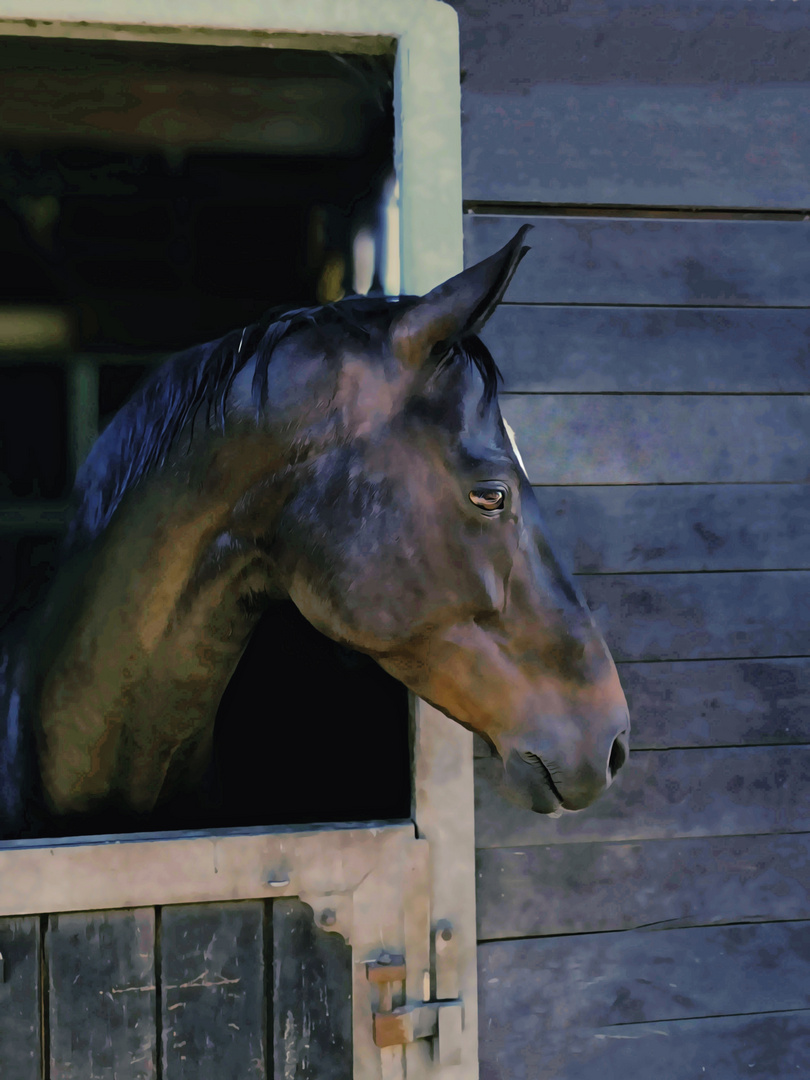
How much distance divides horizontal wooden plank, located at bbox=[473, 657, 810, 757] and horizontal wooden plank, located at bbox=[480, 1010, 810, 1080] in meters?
0.42

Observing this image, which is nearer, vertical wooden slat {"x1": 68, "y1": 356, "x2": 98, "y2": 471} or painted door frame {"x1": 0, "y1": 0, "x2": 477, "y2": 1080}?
painted door frame {"x1": 0, "y1": 0, "x2": 477, "y2": 1080}

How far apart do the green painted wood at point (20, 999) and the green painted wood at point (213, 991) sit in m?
0.15

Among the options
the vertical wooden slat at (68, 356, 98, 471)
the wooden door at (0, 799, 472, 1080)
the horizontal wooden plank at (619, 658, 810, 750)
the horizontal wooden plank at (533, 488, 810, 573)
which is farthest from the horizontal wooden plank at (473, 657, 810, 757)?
the vertical wooden slat at (68, 356, 98, 471)

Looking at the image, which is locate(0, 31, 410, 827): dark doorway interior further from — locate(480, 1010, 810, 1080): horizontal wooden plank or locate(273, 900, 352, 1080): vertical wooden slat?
locate(480, 1010, 810, 1080): horizontal wooden plank

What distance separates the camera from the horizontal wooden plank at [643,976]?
1.21m

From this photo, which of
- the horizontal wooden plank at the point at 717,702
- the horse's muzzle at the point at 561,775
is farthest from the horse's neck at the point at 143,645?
the horizontal wooden plank at the point at 717,702

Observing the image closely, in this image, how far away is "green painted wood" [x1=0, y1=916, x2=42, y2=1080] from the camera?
1.00 m

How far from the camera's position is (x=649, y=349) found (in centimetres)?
125

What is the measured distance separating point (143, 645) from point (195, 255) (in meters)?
1.44

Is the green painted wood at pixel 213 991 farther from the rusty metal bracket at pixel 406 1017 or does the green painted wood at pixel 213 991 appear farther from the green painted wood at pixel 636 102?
the green painted wood at pixel 636 102

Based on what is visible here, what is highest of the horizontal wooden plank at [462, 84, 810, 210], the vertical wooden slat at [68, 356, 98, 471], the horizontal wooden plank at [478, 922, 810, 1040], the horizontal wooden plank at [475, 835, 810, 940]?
the horizontal wooden plank at [462, 84, 810, 210]

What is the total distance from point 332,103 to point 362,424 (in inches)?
30.0

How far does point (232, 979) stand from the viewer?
1.07 m

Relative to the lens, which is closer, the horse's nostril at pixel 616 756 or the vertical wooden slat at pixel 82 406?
the horse's nostril at pixel 616 756
